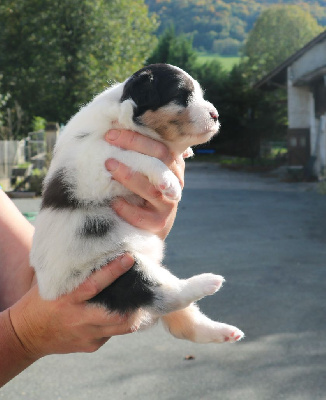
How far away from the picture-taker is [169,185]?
2199 millimetres

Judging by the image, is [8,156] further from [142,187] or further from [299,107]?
[142,187]

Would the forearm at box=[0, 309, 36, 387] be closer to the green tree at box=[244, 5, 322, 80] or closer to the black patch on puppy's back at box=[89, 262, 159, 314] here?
the black patch on puppy's back at box=[89, 262, 159, 314]

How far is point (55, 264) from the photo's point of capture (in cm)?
206

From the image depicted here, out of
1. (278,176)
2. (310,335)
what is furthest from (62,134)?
(278,176)

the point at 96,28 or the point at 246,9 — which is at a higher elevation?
the point at 246,9

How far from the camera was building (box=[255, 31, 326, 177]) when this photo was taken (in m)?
21.1

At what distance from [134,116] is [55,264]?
65 centimetres

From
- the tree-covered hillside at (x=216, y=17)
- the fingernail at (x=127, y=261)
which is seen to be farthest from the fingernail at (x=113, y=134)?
the tree-covered hillside at (x=216, y=17)

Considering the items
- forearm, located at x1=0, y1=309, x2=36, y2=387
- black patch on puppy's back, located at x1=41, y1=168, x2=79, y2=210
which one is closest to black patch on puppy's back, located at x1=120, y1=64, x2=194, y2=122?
black patch on puppy's back, located at x1=41, y1=168, x2=79, y2=210

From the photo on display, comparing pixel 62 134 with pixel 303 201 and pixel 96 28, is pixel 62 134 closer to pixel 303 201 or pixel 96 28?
pixel 303 201

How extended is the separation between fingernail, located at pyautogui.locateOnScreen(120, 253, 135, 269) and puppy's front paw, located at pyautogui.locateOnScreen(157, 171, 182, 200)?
307 mm

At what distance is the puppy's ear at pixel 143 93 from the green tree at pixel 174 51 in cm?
3788

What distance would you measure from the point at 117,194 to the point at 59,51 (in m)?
27.4

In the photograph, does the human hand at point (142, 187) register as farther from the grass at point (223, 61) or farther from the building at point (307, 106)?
the grass at point (223, 61)
